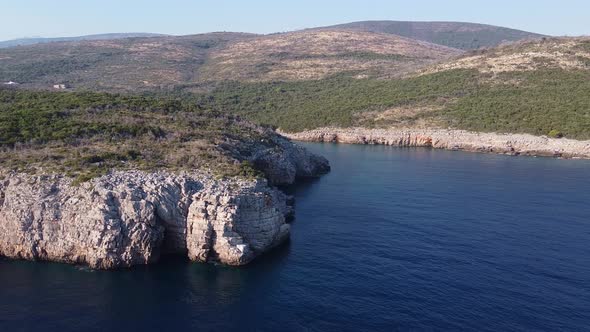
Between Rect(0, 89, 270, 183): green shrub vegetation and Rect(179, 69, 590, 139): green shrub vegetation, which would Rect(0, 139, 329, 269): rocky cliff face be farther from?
Rect(179, 69, 590, 139): green shrub vegetation

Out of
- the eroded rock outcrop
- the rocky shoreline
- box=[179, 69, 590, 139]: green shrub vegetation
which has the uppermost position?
box=[179, 69, 590, 139]: green shrub vegetation

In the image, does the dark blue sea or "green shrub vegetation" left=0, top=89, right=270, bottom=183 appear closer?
the dark blue sea

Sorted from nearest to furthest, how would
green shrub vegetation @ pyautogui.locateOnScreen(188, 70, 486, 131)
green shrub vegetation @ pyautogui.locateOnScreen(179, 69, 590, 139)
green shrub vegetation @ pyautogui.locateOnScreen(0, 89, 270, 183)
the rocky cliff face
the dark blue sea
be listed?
the dark blue sea, the rocky cliff face, green shrub vegetation @ pyautogui.locateOnScreen(0, 89, 270, 183), green shrub vegetation @ pyautogui.locateOnScreen(179, 69, 590, 139), green shrub vegetation @ pyautogui.locateOnScreen(188, 70, 486, 131)

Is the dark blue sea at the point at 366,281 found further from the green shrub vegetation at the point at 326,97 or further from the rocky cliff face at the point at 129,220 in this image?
the green shrub vegetation at the point at 326,97

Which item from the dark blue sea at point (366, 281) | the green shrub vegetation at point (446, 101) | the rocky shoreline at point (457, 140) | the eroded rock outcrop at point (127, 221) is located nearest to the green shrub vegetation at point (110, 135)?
the eroded rock outcrop at point (127, 221)

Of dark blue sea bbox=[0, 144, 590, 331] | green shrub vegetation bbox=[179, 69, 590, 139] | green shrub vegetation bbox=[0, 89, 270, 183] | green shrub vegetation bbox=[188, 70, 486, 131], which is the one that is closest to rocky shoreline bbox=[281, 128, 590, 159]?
green shrub vegetation bbox=[179, 69, 590, 139]

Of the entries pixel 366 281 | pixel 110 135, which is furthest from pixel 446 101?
pixel 366 281
